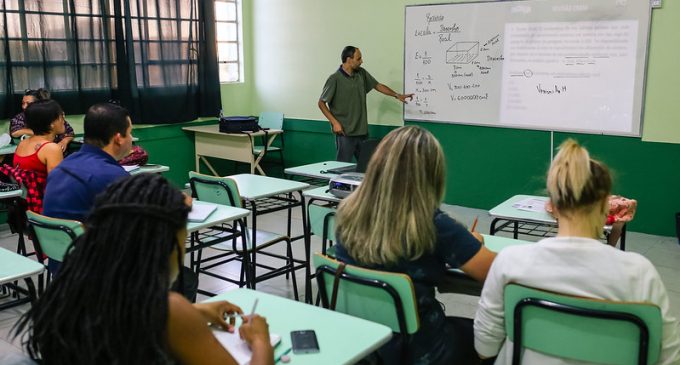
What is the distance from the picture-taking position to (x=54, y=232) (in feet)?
8.17

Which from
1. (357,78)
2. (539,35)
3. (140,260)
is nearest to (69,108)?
(357,78)

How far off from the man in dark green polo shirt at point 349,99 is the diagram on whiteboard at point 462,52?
1.83ft

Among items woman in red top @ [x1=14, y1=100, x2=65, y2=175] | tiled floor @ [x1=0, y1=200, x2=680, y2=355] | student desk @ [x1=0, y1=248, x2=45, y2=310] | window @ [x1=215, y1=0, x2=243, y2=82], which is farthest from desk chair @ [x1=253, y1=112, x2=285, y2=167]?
student desk @ [x1=0, y1=248, x2=45, y2=310]

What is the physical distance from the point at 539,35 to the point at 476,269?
3.76 m

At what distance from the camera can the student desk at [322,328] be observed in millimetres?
1485

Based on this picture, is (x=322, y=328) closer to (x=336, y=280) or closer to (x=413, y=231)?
(x=336, y=280)

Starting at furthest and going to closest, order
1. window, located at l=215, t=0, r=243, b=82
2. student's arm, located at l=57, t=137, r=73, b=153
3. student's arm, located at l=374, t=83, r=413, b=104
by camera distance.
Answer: window, located at l=215, t=0, r=243, b=82 < student's arm, located at l=374, t=83, r=413, b=104 < student's arm, located at l=57, t=137, r=73, b=153

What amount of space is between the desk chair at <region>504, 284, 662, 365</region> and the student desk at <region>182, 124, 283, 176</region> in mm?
4805

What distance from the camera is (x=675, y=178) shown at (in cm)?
Result: 471

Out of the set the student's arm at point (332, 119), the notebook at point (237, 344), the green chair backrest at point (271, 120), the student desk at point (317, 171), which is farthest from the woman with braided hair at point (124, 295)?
the green chair backrest at point (271, 120)

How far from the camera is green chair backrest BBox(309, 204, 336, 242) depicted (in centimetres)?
292

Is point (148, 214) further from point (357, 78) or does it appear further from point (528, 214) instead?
point (357, 78)

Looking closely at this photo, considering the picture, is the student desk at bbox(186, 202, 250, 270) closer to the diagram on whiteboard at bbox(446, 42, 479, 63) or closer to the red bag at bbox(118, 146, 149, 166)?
the red bag at bbox(118, 146, 149, 166)

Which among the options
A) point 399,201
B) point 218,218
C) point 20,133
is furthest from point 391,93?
point 399,201
